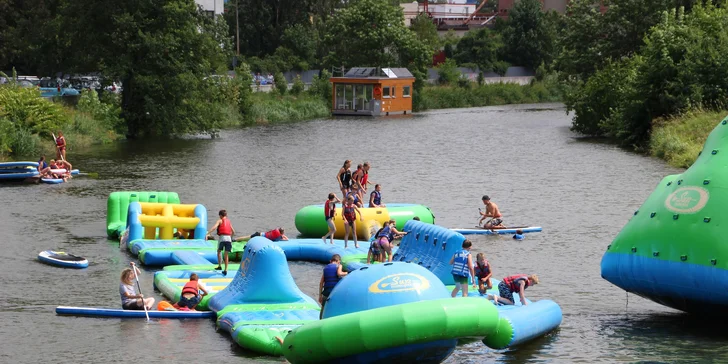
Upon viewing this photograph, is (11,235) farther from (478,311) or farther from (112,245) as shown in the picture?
(478,311)

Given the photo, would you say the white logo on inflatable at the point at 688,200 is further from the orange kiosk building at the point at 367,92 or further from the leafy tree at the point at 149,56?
the orange kiosk building at the point at 367,92

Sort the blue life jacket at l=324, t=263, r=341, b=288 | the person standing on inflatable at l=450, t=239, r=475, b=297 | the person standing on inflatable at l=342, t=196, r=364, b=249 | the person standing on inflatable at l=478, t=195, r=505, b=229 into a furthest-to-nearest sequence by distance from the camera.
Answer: the person standing on inflatable at l=478, t=195, r=505, b=229 < the person standing on inflatable at l=342, t=196, r=364, b=249 < the person standing on inflatable at l=450, t=239, r=475, b=297 < the blue life jacket at l=324, t=263, r=341, b=288

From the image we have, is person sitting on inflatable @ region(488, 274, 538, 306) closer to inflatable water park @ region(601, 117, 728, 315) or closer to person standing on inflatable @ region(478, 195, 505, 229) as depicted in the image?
inflatable water park @ region(601, 117, 728, 315)

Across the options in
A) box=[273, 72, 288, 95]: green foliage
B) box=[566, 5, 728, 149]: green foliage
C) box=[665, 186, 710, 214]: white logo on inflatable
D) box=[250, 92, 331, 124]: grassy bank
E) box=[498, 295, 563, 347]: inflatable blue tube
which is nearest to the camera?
box=[498, 295, 563, 347]: inflatable blue tube

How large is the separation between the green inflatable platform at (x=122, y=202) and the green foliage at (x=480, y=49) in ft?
283

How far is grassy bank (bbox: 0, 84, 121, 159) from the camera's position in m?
46.2

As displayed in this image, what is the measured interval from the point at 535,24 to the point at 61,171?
272ft

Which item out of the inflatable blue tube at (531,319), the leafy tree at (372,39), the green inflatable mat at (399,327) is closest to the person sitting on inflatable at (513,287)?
the inflatable blue tube at (531,319)

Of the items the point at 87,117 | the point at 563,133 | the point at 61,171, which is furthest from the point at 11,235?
the point at 563,133

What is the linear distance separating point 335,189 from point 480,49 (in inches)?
3054

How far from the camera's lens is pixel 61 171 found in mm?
40625

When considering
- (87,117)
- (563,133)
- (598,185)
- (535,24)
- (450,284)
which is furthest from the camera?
(535,24)

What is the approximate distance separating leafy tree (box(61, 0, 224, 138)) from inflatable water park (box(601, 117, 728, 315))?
133 ft

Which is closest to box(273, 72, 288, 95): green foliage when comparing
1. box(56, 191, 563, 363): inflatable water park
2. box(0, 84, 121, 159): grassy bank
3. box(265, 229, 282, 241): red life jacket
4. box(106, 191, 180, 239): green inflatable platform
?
box(0, 84, 121, 159): grassy bank
